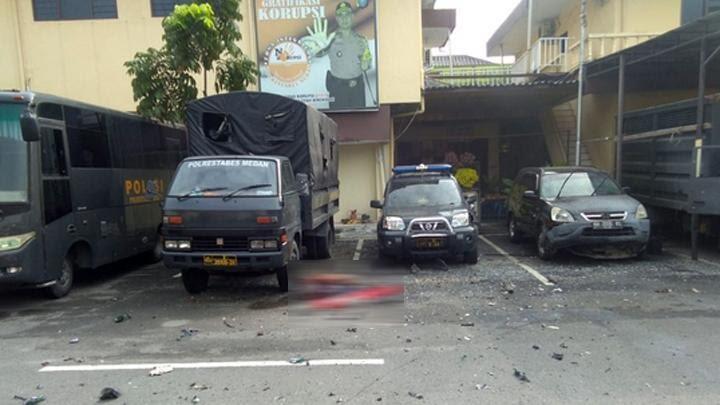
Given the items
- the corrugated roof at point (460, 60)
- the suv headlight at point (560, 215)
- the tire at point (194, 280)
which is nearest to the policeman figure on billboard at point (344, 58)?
the suv headlight at point (560, 215)

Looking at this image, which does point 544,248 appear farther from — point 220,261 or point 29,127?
point 29,127

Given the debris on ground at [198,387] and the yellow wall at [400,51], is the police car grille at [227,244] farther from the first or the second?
the yellow wall at [400,51]

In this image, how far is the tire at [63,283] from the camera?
7.49 m

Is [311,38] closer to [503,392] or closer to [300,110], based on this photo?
[300,110]

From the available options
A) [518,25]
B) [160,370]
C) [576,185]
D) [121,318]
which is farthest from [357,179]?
[160,370]

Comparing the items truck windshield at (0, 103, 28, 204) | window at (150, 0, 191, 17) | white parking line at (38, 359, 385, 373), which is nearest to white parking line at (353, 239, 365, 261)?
white parking line at (38, 359, 385, 373)

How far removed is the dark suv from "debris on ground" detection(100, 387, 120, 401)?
736cm

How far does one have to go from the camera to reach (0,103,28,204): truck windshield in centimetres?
675

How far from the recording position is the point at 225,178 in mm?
7078

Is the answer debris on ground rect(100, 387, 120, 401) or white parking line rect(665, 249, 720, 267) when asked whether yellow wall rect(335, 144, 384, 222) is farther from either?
debris on ground rect(100, 387, 120, 401)

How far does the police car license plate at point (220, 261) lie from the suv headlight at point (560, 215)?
19.0 ft

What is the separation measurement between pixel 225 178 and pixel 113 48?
1012 centimetres

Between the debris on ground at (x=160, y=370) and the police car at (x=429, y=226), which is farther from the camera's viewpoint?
the police car at (x=429, y=226)

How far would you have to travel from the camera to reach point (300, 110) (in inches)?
335
